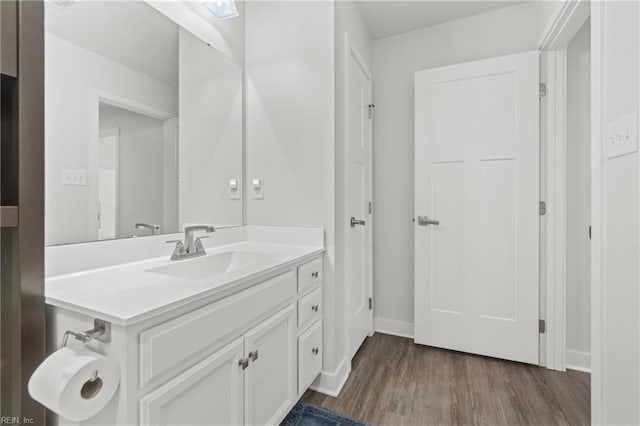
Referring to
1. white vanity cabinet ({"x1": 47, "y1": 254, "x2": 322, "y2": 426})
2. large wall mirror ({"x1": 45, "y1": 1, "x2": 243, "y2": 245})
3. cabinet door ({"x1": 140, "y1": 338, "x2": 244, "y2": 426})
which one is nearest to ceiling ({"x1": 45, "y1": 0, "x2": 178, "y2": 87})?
large wall mirror ({"x1": 45, "y1": 1, "x2": 243, "y2": 245})

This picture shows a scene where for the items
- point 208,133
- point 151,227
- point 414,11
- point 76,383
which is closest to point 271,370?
point 76,383

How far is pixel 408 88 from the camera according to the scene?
246 centimetres

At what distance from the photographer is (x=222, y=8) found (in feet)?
5.48

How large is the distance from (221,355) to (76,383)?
0.39 metres

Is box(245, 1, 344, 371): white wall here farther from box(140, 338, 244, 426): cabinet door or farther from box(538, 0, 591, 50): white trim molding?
box(538, 0, 591, 50): white trim molding

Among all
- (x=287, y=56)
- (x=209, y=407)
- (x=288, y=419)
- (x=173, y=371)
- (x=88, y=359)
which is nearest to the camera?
(x=88, y=359)

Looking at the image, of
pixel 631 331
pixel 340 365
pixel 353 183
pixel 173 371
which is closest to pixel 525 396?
pixel 631 331

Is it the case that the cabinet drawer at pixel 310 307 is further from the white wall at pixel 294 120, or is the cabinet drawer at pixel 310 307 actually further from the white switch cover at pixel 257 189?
the white switch cover at pixel 257 189

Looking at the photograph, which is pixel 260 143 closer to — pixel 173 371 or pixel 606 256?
pixel 173 371

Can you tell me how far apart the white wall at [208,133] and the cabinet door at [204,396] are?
82 cm

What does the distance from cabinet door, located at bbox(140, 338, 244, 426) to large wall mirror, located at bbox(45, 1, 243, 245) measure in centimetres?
67

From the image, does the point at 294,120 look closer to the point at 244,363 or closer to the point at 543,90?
the point at 244,363

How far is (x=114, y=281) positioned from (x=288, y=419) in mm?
1062

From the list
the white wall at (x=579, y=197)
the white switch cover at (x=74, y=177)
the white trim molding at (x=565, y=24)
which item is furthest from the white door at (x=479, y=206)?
the white switch cover at (x=74, y=177)
